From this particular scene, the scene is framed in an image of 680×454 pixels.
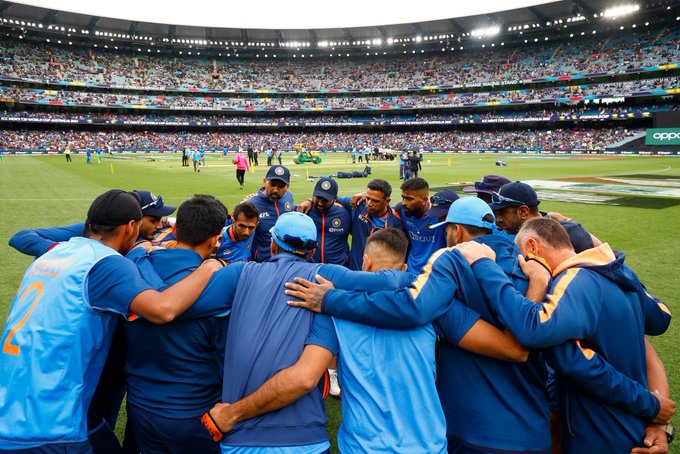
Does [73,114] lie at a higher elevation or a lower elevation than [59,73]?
lower

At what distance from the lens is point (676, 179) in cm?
2436

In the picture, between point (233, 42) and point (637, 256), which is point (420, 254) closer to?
point (637, 256)

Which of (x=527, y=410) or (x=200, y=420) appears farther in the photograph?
(x=200, y=420)

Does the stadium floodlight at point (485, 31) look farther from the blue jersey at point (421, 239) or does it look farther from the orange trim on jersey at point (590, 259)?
the orange trim on jersey at point (590, 259)

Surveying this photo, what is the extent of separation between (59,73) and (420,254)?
87862mm

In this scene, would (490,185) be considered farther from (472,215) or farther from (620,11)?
(620,11)

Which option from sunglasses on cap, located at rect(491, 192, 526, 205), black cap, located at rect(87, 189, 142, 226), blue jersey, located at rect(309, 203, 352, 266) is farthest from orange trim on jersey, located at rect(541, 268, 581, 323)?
blue jersey, located at rect(309, 203, 352, 266)

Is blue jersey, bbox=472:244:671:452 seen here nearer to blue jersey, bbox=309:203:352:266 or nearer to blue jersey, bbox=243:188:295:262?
blue jersey, bbox=309:203:352:266

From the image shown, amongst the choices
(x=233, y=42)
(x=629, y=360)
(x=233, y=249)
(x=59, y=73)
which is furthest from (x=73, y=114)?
(x=629, y=360)

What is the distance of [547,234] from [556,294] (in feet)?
2.02

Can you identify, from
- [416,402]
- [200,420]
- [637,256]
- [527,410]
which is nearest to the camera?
[416,402]

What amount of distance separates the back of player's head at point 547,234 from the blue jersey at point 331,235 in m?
3.78

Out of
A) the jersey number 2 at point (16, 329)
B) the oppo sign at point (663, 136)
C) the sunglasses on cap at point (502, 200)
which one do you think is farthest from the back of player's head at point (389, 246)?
the oppo sign at point (663, 136)

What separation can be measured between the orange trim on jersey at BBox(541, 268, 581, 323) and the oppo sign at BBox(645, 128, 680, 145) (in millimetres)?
61466
